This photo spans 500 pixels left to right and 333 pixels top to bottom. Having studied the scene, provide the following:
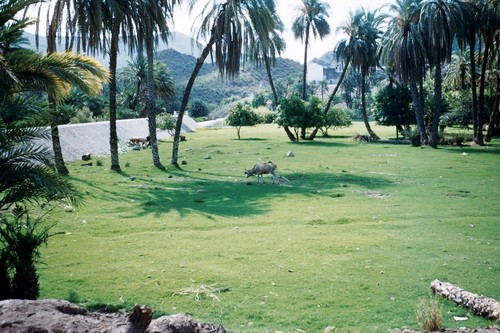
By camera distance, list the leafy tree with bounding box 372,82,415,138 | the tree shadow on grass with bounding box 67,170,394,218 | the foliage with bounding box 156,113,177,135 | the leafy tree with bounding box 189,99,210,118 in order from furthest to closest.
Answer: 1. the leafy tree with bounding box 189,99,210,118
2. the foliage with bounding box 156,113,177,135
3. the leafy tree with bounding box 372,82,415,138
4. the tree shadow on grass with bounding box 67,170,394,218

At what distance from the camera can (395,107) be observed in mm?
40719

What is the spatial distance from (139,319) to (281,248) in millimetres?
5624

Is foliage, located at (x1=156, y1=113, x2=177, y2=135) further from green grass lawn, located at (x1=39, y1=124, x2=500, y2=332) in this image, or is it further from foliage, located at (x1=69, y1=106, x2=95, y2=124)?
green grass lawn, located at (x1=39, y1=124, x2=500, y2=332)

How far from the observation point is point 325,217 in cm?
1195

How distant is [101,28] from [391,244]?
Answer: 14.6 m

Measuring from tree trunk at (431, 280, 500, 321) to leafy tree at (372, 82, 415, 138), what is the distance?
35.8m

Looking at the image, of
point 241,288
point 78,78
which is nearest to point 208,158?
point 78,78

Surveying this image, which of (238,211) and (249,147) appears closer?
(238,211)

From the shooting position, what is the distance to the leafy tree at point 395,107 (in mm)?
40625

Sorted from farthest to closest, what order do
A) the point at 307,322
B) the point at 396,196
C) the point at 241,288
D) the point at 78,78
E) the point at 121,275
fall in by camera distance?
1. the point at 396,196
2. the point at 78,78
3. the point at 121,275
4. the point at 241,288
5. the point at 307,322

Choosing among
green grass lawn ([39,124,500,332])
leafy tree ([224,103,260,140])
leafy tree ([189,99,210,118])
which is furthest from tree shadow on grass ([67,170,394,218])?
leafy tree ([189,99,210,118])

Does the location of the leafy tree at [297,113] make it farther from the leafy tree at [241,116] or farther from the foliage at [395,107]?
the foliage at [395,107]

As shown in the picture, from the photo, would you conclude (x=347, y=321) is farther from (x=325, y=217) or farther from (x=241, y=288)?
(x=325, y=217)

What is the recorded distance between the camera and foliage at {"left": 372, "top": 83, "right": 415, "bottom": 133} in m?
40.6
